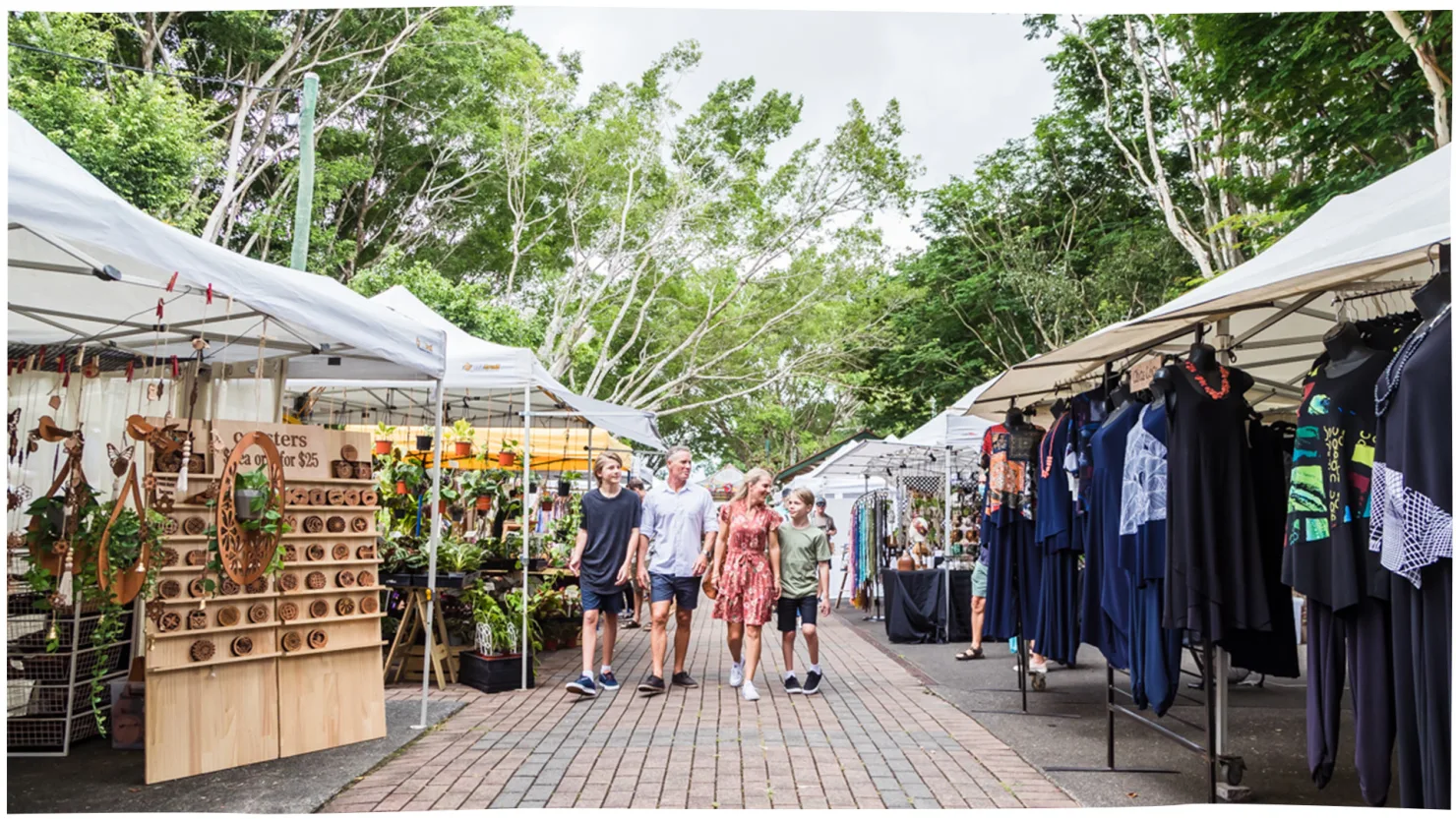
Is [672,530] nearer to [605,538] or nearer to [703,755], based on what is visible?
[605,538]

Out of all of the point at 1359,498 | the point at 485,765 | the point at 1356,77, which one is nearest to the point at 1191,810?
the point at 1359,498

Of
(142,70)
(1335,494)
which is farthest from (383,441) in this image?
(142,70)

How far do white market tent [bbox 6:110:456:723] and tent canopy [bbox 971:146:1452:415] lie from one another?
3.59 m

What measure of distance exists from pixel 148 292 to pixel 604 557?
343 centimetres

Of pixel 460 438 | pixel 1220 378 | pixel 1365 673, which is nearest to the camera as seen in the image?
pixel 1365 673

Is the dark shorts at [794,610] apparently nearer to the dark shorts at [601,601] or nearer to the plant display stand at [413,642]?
the dark shorts at [601,601]

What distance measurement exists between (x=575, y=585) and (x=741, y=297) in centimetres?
1287

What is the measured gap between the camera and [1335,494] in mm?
3256

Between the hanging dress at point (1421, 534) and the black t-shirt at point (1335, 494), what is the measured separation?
158 millimetres

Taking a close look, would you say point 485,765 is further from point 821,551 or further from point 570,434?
point 570,434

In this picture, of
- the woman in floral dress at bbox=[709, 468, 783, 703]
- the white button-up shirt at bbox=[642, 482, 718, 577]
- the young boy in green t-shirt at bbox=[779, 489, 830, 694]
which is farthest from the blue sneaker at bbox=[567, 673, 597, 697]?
the young boy in green t-shirt at bbox=[779, 489, 830, 694]

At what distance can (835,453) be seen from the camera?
13633 mm

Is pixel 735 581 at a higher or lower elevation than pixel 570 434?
lower

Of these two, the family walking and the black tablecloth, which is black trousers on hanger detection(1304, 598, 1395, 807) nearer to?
the family walking
